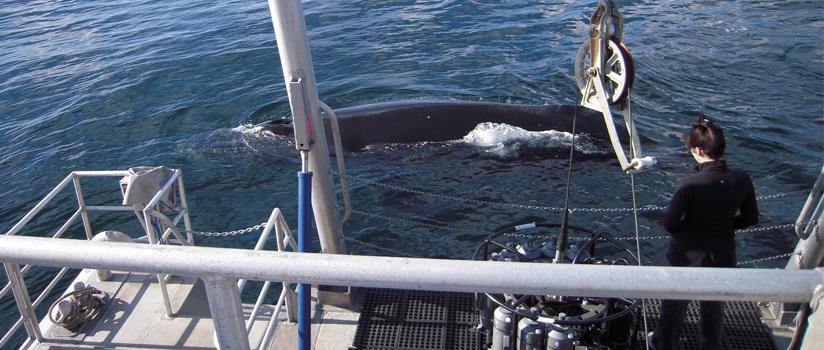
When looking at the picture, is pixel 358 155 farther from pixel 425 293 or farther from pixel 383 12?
pixel 383 12

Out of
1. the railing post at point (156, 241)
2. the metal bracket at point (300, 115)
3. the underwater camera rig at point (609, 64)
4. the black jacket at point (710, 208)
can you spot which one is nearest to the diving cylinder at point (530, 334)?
the black jacket at point (710, 208)

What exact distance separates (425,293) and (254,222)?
448 centimetres

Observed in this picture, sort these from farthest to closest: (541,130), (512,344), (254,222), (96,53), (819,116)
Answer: (96,53) < (819,116) < (541,130) < (254,222) < (512,344)

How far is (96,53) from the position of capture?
20578 mm

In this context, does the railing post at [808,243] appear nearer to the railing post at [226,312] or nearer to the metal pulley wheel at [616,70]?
the metal pulley wheel at [616,70]

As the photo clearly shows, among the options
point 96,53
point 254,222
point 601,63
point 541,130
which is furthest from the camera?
point 96,53

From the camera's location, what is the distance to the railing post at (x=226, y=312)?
6.98 feet

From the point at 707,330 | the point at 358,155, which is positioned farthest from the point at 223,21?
the point at 707,330

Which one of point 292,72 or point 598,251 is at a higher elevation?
point 292,72

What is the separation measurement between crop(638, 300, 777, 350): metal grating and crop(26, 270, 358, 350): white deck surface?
265 cm

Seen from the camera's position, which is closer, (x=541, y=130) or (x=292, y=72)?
(x=292, y=72)

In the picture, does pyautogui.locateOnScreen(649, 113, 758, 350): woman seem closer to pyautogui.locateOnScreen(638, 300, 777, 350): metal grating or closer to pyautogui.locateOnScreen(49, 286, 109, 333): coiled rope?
pyautogui.locateOnScreen(638, 300, 777, 350): metal grating

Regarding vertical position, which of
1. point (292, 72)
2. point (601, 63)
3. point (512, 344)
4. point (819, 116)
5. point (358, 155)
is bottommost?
point (819, 116)

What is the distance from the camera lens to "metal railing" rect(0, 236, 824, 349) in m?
1.88
